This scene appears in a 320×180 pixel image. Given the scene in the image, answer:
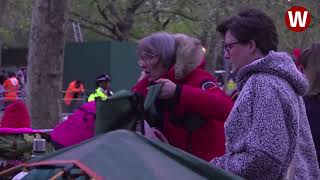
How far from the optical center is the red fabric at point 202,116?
3930mm

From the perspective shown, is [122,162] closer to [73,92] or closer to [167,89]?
[167,89]

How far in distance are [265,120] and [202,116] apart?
769 millimetres

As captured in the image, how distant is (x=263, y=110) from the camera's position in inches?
129

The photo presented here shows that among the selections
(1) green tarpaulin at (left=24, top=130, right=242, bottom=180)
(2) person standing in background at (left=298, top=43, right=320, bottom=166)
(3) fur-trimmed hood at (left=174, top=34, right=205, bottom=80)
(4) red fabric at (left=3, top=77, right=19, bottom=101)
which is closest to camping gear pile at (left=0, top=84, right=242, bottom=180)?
(1) green tarpaulin at (left=24, top=130, right=242, bottom=180)

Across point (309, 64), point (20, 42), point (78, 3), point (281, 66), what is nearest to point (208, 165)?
point (281, 66)

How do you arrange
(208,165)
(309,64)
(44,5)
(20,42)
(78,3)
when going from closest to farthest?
(208,165) < (309,64) < (44,5) < (78,3) < (20,42)

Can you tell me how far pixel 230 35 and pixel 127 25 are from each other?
25.7 meters

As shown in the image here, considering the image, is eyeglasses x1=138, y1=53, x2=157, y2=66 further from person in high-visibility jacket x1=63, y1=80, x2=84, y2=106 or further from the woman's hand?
person in high-visibility jacket x1=63, y1=80, x2=84, y2=106

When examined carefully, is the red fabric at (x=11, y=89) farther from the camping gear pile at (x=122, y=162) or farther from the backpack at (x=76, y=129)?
the camping gear pile at (x=122, y=162)

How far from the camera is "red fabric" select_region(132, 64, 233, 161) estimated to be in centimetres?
393

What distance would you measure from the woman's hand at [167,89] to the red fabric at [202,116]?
0.10m

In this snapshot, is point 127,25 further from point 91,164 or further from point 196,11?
point 91,164

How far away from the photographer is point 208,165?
2.83 m

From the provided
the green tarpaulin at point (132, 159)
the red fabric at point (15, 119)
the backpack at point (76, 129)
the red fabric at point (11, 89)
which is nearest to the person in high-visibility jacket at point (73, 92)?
the red fabric at point (11, 89)
